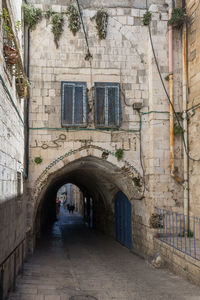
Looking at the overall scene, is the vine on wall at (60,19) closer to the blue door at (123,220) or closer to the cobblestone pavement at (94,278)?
the blue door at (123,220)

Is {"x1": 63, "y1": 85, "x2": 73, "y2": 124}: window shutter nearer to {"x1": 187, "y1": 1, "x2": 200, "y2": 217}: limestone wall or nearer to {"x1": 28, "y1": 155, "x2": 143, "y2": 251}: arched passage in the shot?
{"x1": 28, "y1": 155, "x2": 143, "y2": 251}: arched passage

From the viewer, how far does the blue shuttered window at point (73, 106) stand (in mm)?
9633

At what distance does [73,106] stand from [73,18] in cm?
274

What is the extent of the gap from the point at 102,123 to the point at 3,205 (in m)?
5.06

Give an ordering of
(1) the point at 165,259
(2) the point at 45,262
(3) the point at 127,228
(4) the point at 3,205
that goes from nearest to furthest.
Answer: (4) the point at 3,205
(1) the point at 165,259
(2) the point at 45,262
(3) the point at 127,228

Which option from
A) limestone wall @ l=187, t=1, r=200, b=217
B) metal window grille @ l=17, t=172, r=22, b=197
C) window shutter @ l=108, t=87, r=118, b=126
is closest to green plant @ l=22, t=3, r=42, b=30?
window shutter @ l=108, t=87, r=118, b=126

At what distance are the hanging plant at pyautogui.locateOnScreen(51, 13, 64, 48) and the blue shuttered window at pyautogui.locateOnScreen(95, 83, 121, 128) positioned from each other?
6.32 ft

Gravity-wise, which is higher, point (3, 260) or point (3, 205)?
point (3, 205)

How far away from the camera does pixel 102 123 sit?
384 inches

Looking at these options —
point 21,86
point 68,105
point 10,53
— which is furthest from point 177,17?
point 10,53

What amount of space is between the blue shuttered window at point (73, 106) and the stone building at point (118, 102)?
3cm

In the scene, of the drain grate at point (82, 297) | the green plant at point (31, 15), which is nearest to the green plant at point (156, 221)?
the drain grate at point (82, 297)

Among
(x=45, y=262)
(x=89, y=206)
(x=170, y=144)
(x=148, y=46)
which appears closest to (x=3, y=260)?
(x=45, y=262)

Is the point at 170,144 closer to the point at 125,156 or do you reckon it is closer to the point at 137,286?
the point at 125,156
